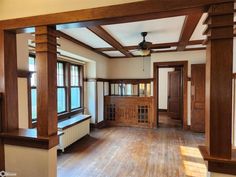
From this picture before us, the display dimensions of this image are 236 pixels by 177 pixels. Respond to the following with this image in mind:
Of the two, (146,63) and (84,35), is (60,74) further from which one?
(146,63)

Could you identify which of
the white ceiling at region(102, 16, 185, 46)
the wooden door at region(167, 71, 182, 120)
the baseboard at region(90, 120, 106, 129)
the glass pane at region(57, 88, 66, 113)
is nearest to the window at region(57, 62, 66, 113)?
the glass pane at region(57, 88, 66, 113)

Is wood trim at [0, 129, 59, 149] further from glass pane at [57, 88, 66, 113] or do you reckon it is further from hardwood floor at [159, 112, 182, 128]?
hardwood floor at [159, 112, 182, 128]

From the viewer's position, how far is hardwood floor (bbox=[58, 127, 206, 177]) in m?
2.78

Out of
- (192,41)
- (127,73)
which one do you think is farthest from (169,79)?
(192,41)

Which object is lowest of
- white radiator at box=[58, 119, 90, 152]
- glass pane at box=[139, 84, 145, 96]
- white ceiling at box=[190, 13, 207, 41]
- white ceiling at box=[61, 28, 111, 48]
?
white radiator at box=[58, 119, 90, 152]

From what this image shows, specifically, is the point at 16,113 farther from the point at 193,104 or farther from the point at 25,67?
the point at 193,104

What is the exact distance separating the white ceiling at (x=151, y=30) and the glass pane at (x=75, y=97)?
2.03 meters

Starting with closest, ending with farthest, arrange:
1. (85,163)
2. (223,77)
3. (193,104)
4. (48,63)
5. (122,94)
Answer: (223,77) < (48,63) < (85,163) < (193,104) < (122,94)

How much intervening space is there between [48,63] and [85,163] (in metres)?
2.12

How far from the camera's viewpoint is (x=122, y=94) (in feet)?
21.0

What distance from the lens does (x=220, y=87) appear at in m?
1.24

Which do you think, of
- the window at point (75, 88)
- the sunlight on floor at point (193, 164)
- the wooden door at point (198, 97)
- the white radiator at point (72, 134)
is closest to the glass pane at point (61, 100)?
the window at point (75, 88)

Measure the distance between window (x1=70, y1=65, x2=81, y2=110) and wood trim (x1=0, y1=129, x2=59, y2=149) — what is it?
3059mm

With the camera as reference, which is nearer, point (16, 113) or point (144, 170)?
point (16, 113)
